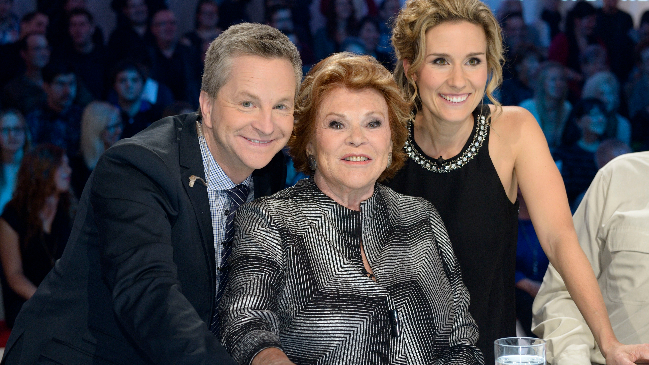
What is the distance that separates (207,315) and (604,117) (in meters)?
3.91

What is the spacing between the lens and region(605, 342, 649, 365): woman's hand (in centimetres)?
166

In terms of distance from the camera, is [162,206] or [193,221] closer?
[162,206]

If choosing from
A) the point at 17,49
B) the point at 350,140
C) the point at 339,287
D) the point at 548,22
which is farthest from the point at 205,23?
the point at 339,287

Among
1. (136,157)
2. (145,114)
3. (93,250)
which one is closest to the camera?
(136,157)

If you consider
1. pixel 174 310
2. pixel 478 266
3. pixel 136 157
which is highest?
pixel 136 157

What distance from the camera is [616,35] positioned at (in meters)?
4.87

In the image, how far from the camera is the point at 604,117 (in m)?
4.85

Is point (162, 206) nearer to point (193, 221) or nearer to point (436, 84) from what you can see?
point (193, 221)

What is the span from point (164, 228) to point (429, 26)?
123cm

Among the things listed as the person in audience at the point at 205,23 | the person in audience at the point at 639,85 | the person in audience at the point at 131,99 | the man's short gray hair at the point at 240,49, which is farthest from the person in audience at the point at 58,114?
the person in audience at the point at 639,85

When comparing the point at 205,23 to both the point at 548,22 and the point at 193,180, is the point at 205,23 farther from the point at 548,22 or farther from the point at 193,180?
the point at 193,180

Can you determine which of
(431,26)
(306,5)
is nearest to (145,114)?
(306,5)

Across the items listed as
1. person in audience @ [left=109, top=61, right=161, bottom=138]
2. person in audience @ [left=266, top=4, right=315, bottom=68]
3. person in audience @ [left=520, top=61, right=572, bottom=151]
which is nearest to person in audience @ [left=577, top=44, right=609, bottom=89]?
person in audience @ [left=520, top=61, right=572, bottom=151]

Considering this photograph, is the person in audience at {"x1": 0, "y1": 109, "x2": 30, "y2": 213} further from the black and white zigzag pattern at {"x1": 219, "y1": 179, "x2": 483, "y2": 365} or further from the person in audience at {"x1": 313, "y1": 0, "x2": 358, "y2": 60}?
the black and white zigzag pattern at {"x1": 219, "y1": 179, "x2": 483, "y2": 365}
